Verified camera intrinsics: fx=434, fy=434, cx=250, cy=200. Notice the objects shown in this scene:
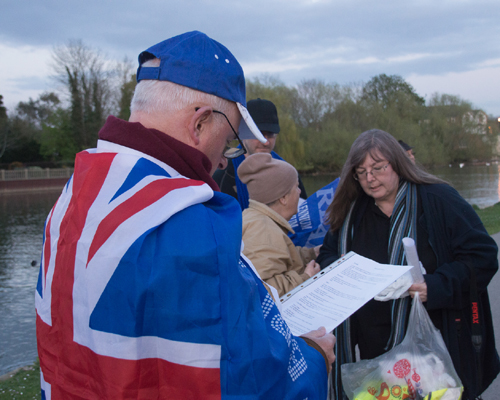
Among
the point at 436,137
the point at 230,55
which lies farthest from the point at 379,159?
the point at 436,137

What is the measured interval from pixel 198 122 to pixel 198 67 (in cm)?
16

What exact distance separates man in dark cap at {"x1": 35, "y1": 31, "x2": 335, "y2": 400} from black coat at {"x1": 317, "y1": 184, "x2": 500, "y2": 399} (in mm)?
1368

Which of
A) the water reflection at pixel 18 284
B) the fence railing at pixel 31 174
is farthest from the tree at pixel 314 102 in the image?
the water reflection at pixel 18 284

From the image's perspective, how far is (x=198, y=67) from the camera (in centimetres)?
126

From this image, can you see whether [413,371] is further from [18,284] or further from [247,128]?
[18,284]

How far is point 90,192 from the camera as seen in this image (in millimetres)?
1071

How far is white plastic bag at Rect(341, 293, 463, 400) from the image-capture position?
6.75 ft

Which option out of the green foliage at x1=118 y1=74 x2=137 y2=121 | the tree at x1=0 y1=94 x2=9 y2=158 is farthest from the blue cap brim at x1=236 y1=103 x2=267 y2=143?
the tree at x1=0 y1=94 x2=9 y2=158

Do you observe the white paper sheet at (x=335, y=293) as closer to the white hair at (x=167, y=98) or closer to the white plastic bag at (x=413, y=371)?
the white plastic bag at (x=413, y=371)

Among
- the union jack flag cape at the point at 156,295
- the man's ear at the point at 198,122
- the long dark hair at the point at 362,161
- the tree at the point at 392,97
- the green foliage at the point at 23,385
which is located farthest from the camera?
the tree at the point at 392,97

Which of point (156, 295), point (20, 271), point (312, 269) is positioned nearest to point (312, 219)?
point (312, 269)

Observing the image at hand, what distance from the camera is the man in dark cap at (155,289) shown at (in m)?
0.97

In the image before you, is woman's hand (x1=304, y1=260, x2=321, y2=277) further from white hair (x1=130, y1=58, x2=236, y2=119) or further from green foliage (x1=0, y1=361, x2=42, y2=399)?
green foliage (x1=0, y1=361, x2=42, y2=399)

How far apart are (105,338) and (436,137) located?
58.1m
